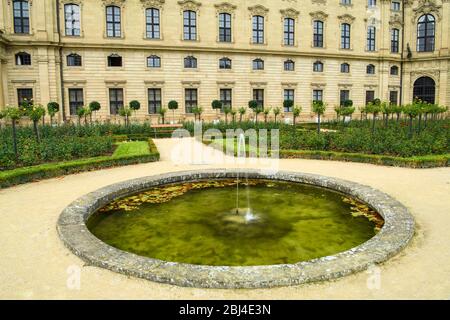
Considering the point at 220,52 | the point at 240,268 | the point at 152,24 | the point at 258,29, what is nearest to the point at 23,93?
the point at 152,24

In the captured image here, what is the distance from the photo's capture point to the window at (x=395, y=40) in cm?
3912

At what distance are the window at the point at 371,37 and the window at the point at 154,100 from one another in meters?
21.4

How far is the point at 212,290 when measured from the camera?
14.8ft

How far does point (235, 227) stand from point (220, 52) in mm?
27944

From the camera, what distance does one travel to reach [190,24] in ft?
107

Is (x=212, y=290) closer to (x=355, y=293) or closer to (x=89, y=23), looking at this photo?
(x=355, y=293)

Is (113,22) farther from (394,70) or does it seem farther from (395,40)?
(394,70)

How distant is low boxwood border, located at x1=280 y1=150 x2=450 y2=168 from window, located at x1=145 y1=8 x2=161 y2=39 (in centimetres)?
2110

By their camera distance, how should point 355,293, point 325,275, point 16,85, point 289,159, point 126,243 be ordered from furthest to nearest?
1. point 16,85
2. point 289,159
3. point 126,243
4. point 325,275
5. point 355,293

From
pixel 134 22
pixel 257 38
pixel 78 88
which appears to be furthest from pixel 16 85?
pixel 257 38

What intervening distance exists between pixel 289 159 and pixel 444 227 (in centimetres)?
834

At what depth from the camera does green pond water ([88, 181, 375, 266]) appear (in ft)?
19.6

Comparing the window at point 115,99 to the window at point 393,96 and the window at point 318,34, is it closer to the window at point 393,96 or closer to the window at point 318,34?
the window at point 318,34

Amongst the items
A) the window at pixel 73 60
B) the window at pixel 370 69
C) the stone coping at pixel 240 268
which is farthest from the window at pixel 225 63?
the stone coping at pixel 240 268
